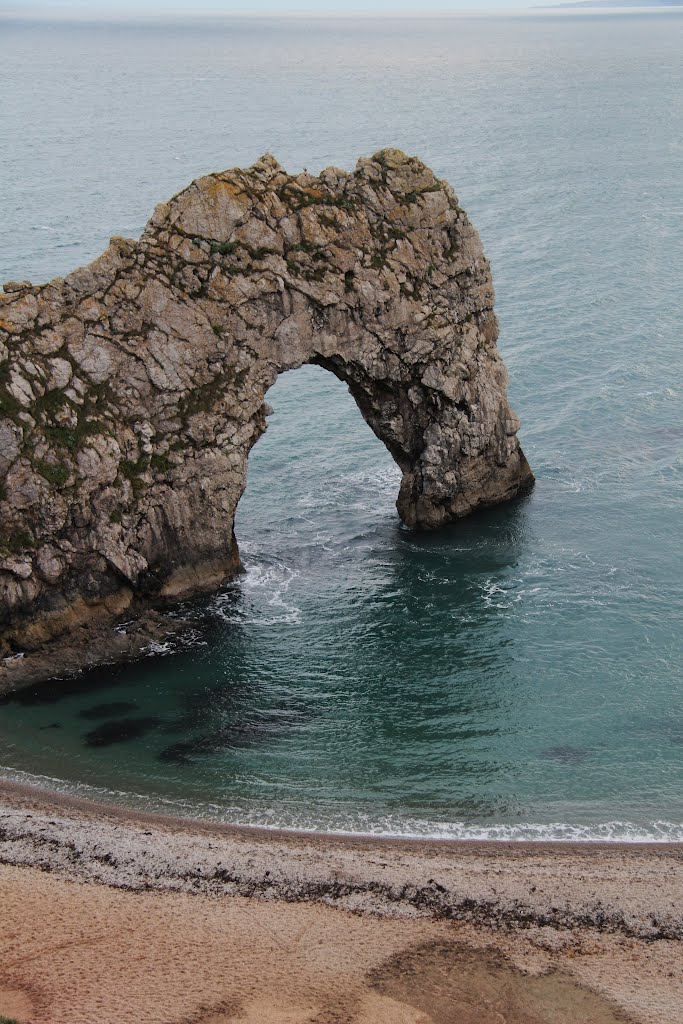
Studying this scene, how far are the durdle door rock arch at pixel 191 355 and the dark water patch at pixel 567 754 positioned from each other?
21.9 m

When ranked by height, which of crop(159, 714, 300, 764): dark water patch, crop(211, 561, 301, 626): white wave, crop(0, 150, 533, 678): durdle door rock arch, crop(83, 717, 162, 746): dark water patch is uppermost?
crop(0, 150, 533, 678): durdle door rock arch

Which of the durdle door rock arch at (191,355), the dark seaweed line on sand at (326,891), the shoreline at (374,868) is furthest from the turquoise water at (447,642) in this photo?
the durdle door rock arch at (191,355)

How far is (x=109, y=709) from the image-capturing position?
169 feet

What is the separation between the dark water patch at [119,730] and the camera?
4950 cm

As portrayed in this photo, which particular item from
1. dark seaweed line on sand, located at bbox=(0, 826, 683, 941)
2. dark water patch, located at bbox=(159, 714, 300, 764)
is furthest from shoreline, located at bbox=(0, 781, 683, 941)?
dark water patch, located at bbox=(159, 714, 300, 764)

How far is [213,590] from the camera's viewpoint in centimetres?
6025

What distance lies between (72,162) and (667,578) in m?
120

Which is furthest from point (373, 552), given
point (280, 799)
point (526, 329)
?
point (526, 329)

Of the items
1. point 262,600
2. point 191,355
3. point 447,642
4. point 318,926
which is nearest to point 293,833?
point 318,926

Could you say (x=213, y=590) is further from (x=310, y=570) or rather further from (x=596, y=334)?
(x=596, y=334)

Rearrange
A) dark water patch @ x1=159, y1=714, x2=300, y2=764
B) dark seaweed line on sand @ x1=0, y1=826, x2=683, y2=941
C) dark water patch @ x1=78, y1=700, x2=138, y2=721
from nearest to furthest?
dark seaweed line on sand @ x1=0, y1=826, x2=683, y2=941, dark water patch @ x1=159, y1=714, x2=300, y2=764, dark water patch @ x1=78, y1=700, x2=138, y2=721

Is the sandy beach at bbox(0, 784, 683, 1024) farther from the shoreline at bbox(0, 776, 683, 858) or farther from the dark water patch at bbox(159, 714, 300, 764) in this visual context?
the dark water patch at bbox(159, 714, 300, 764)

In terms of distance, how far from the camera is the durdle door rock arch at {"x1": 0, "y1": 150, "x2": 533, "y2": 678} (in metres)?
53.2

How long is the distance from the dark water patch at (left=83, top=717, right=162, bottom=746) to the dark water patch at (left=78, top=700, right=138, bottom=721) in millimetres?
543
